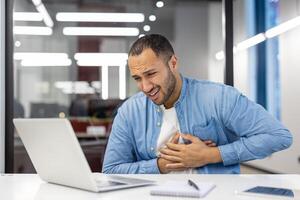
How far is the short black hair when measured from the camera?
1741 millimetres

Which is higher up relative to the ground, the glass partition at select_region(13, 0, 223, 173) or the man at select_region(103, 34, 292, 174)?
the glass partition at select_region(13, 0, 223, 173)

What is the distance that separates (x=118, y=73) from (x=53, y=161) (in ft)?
8.08

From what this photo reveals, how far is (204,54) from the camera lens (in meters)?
3.91

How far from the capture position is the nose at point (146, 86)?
1.72 metres

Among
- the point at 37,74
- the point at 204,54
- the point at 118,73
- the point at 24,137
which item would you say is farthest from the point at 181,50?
the point at 24,137

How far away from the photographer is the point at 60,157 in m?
1.16

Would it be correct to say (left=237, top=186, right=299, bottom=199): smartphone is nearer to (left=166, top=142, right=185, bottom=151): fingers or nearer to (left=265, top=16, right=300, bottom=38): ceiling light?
(left=166, top=142, right=185, bottom=151): fingers

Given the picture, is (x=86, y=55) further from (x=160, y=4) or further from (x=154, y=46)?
(x=154, y=46)

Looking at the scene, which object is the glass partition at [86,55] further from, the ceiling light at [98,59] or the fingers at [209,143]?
the fingers at [209,143]

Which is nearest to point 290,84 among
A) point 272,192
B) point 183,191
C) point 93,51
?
point 93,51

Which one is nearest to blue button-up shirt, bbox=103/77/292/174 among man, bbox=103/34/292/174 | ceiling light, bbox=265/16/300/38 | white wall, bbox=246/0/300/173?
man, bbox=103/34/292/174

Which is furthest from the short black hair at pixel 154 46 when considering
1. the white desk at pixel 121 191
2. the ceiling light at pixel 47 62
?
the ceiling light at pixel 47 62

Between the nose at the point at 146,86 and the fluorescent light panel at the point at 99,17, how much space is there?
2078 millimetres

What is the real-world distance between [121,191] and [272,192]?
17.0 inches
